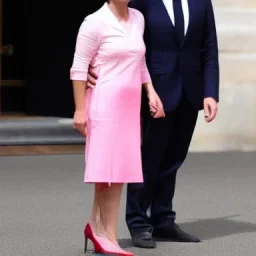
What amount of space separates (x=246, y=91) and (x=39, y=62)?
3.15 m

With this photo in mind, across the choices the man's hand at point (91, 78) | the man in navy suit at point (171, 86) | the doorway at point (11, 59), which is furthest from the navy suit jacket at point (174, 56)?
the doorway at point (11, 59)

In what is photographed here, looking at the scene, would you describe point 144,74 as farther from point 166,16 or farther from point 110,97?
point 166,16

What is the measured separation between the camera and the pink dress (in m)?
5.80

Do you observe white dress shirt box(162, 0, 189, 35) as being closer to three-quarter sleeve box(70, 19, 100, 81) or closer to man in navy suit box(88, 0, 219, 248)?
man in navy suit box(88, 0, 219, 248)

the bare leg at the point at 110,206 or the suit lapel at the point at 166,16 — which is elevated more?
the suit lapel at the point at 166,16

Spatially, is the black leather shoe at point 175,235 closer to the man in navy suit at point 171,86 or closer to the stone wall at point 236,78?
the man in navy suit at point 171,86

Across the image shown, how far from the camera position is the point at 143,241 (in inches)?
256

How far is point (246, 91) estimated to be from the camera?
1183cm

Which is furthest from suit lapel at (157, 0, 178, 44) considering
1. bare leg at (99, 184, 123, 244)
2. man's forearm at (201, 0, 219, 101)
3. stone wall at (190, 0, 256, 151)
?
stone wall at (190, 0, 256, 151)

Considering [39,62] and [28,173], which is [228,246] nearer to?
[28,173]

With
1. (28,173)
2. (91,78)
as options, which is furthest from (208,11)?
(28,173)

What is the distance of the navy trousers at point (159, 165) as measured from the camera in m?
6.45

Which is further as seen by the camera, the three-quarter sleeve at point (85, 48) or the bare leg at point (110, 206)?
the bare leg at point (110, 206)

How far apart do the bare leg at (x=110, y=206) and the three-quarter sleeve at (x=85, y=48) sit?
2.20ft
